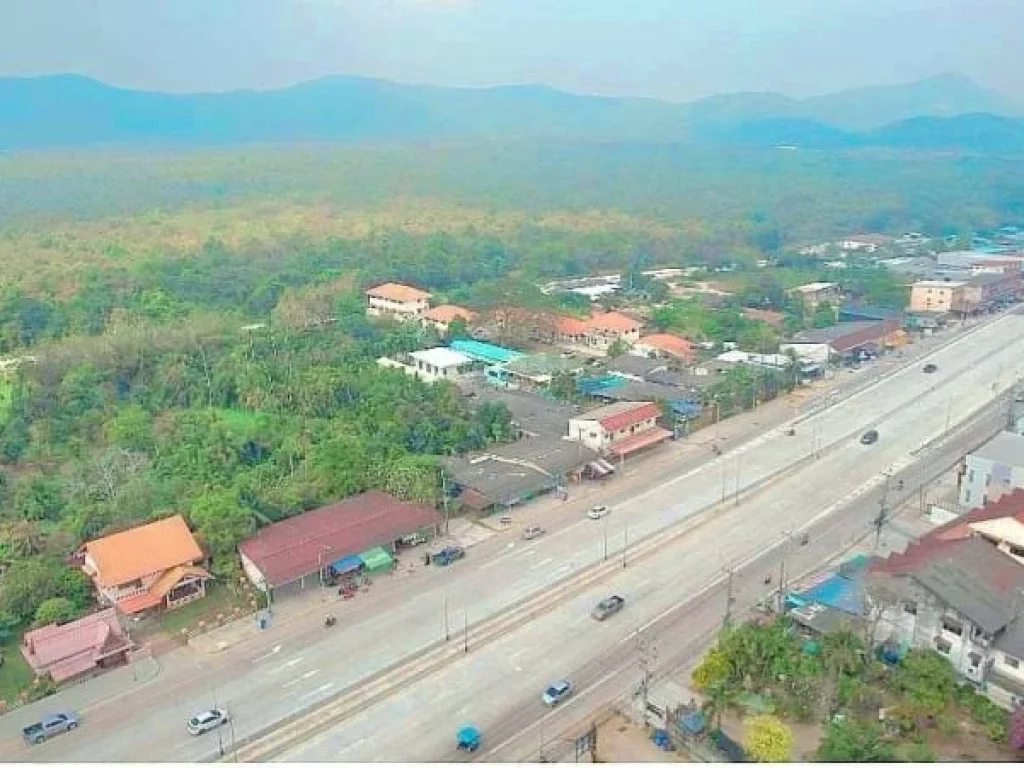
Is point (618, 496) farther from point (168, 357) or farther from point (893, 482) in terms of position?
point (168, 357)

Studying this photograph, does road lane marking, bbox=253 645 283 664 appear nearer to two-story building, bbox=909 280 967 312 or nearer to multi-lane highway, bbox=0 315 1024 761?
multi-lane highway, bbox=0 315 1024 761

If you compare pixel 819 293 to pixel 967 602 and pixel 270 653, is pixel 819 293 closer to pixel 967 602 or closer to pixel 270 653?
pixel 967 602

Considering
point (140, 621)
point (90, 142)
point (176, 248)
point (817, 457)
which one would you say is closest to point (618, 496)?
point (817, 457)

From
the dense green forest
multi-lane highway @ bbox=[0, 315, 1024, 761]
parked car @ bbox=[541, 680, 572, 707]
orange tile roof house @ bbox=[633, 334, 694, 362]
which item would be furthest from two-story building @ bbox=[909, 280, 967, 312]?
parked car @ bbox=[541, 680, 572, 707]

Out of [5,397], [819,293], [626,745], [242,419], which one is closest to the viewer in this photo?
[626,745]

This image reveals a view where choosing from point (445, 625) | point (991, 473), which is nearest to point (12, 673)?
point (445, 625)

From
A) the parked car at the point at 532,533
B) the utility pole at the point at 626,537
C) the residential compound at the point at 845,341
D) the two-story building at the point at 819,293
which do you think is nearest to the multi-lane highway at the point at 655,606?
the utility pole at the point at 626,537
